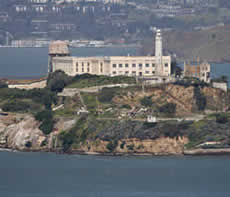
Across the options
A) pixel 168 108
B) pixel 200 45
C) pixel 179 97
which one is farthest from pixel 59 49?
pixel 200 45

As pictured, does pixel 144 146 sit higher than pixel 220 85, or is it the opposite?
pixel 220 85

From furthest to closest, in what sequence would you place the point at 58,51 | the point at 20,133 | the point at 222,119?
the point at 58,51 → the point at 20,133 → the point at 222,119

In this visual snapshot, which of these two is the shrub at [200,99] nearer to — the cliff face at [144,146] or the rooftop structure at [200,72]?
the rooftop structure at [200,72]

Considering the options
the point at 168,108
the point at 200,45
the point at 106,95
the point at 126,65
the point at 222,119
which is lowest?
the point at 200,45

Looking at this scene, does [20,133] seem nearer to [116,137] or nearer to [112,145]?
[116,137]

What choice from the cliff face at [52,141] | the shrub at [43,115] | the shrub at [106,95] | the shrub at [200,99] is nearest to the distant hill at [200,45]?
the shrub at [200,99]

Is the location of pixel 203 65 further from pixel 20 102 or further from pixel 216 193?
pixel 216 193

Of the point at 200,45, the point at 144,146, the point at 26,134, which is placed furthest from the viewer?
the point at 200,45

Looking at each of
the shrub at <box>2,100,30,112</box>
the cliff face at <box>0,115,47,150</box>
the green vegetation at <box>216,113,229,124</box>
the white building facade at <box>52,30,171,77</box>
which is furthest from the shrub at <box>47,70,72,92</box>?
the green vegetation at <box>216,113,229,124</box>

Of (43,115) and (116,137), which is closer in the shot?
(116,137)
